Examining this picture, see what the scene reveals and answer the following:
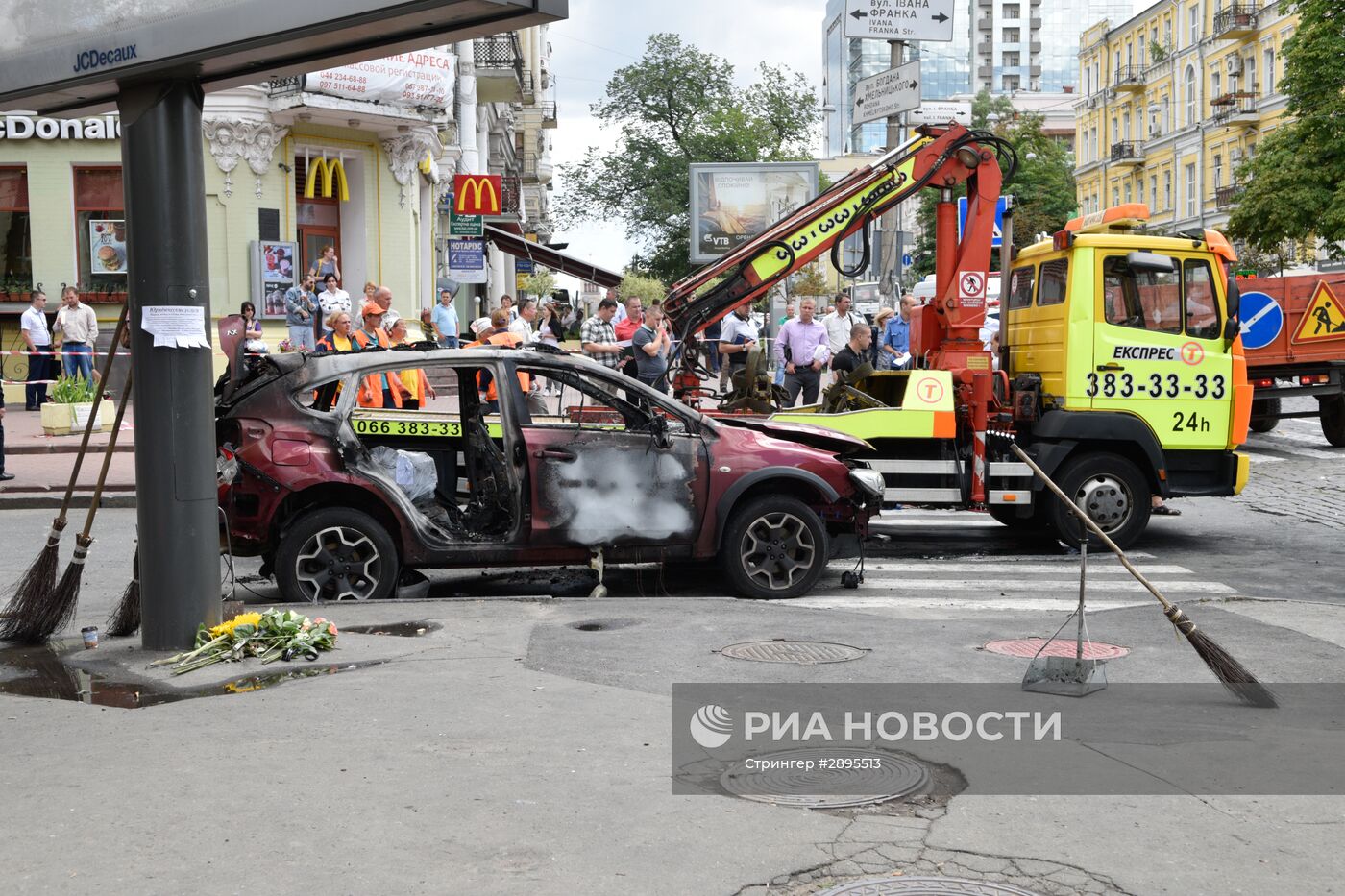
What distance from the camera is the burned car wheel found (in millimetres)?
8914

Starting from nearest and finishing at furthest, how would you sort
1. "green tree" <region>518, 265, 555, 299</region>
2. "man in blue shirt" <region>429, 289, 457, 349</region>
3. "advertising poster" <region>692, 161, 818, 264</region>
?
"man in blue shirt" <region>429, 289, 457, 349</region> → "advertising poster" <region>692, 161, 818, 264</region> → "green tree" <region>518, 265, 555, 299</region>

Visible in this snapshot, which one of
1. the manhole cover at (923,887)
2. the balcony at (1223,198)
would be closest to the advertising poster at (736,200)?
the manhole cover at (923,887)

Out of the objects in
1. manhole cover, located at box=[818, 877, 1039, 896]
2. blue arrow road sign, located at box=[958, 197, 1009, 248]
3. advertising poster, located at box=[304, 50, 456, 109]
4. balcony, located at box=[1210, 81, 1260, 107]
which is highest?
balcony, located at box=[1210, 81, 1260, 107]

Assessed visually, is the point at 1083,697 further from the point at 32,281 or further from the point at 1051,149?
the point at 1051,149

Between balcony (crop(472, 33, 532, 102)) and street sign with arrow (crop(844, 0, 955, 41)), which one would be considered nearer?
street sign with arrow (crop(844, 0, 955, 41))

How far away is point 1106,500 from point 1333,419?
420 inches

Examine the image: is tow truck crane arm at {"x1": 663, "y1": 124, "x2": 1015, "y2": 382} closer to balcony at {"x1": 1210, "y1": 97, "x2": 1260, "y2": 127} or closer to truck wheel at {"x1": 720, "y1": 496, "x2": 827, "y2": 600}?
truck wheel at {"x1": 720, "y1": 496, "x2": 827, "y2": 600}

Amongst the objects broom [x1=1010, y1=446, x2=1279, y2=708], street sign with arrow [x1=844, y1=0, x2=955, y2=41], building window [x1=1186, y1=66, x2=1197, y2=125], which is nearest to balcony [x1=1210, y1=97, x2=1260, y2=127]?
building window [x1=1186, y1=66, x2=1197, y2=125]

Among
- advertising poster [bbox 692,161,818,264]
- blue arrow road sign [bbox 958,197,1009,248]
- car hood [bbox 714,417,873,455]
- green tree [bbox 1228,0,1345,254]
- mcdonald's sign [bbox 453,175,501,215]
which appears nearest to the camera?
car hood [bbox 714,417,873,455]

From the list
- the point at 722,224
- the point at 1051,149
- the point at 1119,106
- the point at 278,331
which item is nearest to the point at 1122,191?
the point at 1119,106

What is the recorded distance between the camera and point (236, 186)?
2527cm

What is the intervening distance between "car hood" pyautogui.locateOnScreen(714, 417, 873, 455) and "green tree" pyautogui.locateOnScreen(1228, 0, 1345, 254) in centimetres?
3042

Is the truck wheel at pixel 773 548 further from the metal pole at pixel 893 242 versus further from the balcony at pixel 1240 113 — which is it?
the balcony at pixel 1240 113

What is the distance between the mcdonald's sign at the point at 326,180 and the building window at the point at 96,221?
132 inches
